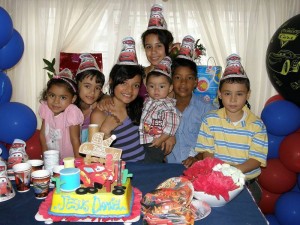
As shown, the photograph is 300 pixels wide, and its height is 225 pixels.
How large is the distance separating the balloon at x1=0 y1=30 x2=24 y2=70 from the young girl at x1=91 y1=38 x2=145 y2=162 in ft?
3.51

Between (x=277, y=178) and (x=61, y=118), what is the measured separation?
2.02m

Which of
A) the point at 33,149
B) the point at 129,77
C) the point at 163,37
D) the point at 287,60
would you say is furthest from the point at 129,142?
the point at 287,60

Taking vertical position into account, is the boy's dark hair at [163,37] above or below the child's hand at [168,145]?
above

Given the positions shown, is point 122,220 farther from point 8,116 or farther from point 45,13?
point 45,13

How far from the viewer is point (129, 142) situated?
7.56 feet

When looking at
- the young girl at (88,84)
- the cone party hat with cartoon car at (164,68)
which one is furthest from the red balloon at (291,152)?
the young girl at (88,84)

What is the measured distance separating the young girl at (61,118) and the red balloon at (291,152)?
186cm

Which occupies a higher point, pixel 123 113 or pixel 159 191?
pixel 123 113

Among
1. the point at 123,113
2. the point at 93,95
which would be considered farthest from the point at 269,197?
the point at 93,95

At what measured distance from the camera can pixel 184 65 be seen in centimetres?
254

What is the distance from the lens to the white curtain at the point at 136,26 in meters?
4.34

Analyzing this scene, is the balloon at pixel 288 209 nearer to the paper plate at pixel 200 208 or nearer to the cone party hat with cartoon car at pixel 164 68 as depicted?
the cone party hat with cartoon car at pixel 164 68

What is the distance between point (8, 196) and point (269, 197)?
8.38ft

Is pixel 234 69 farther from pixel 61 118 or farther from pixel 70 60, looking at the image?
pixel 70 60
